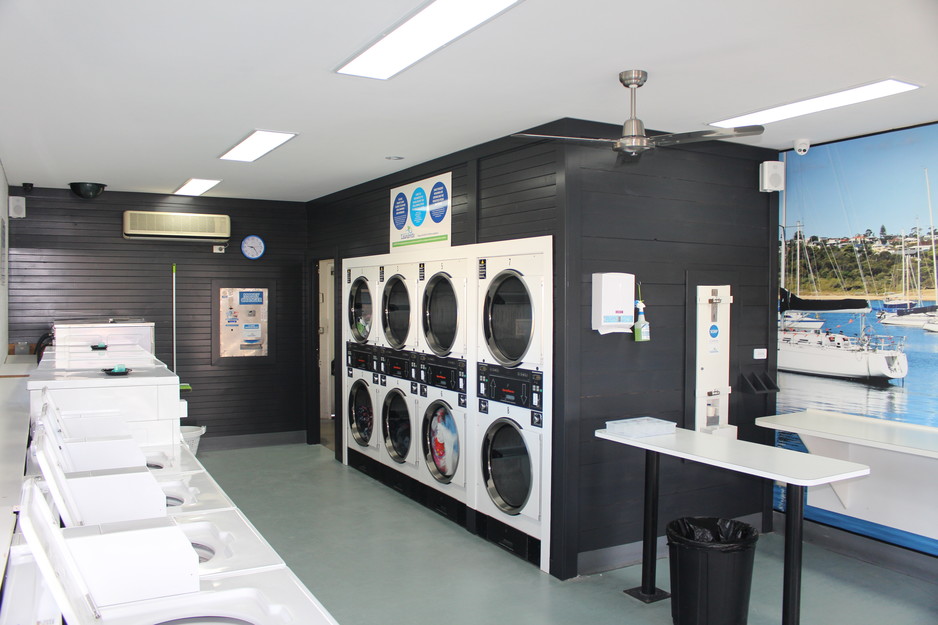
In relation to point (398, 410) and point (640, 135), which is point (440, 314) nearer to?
point (398, 410)

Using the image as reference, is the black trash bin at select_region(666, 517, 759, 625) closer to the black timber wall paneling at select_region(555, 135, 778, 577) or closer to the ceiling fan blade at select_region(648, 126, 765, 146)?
the black timber wall paneling at select_region(555, 135, 778, 577)

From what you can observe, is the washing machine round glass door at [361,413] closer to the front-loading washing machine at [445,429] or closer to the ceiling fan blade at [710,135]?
the front-loading washing machine at [445,429]

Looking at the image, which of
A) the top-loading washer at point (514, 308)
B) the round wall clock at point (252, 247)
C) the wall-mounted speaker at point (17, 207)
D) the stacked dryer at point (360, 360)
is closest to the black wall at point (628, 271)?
the top-loading washer at point (514, 308)

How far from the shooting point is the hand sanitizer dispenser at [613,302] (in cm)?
409

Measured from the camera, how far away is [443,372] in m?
5.24

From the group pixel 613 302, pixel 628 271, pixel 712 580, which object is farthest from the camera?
pixel 628 271

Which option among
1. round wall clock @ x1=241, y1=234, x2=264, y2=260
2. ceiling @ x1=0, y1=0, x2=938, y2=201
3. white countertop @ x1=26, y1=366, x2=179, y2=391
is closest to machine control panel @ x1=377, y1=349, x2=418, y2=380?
ceiling @ x1=0, y1=0, x2=938, y2=201

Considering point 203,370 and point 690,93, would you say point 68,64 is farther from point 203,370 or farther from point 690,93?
point 203,370

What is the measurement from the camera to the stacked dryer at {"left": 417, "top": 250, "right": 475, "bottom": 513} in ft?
16.4

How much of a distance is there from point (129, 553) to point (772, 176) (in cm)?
461

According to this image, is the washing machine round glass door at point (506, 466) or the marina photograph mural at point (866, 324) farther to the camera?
the washing machine round glass door at point (506, 466)

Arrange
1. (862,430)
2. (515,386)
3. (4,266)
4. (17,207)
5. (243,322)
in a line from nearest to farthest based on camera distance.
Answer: (862,430) → (515,386) → (4,266) → (17,207) → (243,322)

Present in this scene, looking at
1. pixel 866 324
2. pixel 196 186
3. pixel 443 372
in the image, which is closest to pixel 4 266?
pixel 196 186

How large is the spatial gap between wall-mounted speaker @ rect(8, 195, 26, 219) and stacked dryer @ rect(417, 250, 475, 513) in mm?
4167
